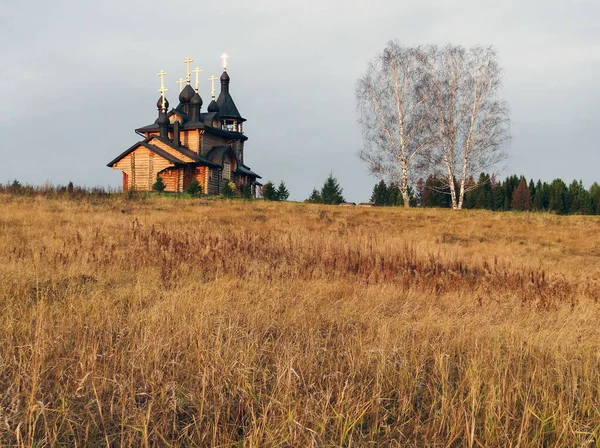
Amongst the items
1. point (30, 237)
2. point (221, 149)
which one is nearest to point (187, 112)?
point (221, 149)

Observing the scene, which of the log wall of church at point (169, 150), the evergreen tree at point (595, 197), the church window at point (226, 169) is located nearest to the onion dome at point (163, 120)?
the log wall of church at point (169, 150)

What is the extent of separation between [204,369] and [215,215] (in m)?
12.4

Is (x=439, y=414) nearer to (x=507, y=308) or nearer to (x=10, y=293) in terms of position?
(x=507, y=308)

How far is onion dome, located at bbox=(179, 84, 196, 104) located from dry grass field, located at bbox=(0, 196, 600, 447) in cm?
2802

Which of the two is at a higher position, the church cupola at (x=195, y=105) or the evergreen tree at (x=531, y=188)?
the church cupola at (x=195, y=105)

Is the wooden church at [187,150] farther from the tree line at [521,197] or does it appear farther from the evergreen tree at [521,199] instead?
the evergreen tree at [521,199]

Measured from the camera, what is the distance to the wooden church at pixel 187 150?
30328mm

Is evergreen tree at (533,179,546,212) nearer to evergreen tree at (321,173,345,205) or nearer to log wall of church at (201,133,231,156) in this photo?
evergreen tree at (321,173,345,205)

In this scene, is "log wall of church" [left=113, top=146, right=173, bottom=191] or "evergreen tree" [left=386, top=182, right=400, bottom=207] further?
"evergreen tree" [left=386, top=182, right=400, bottom=207]

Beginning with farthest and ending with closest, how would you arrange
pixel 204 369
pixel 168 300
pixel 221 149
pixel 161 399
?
pixel 221 149
pixel 168 300
pixel 204 369
pixel 161 399

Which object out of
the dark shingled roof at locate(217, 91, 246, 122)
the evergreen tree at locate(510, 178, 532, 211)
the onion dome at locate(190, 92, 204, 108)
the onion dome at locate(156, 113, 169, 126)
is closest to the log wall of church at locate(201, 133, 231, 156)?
the onion dome at locate(190, 92, 204, 108)

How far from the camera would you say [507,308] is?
5230mm

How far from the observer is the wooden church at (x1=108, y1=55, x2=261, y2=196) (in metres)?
30.3

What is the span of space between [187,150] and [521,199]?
112ft
